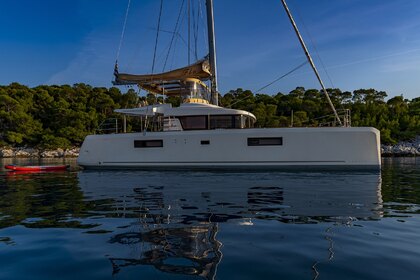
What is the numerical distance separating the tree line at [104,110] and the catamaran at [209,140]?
2709 cm

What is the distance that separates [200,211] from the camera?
17.8ft

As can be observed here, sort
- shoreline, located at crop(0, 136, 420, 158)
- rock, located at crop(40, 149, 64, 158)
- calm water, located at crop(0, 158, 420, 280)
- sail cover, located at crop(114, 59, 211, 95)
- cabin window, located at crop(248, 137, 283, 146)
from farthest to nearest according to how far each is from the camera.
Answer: rock, located at crop(40, 149, 64, 158) < shoreline, located at crop(0, 136, 420, 158) < sail cover, located at crop(114, 59, 211, 95) < cabin window, located at crop(248, 137, 283, 146) < calm water, located at crop(0, 158, 420, 280)

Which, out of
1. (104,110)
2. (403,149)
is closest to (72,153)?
(104,110)

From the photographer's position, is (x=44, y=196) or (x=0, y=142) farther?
(x=0, y=142)

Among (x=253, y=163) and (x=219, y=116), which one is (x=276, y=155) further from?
(x=219, y=116)

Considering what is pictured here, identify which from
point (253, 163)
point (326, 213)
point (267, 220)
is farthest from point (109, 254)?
point (253, 163)

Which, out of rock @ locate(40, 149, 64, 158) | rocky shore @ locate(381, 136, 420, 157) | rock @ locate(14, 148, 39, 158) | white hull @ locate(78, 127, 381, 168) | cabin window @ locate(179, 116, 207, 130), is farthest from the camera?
rock @ locate(14, 148, 39, 158)

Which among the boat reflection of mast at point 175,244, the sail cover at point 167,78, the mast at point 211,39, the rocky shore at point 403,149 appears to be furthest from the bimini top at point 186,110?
the rocky shore at point 403,149

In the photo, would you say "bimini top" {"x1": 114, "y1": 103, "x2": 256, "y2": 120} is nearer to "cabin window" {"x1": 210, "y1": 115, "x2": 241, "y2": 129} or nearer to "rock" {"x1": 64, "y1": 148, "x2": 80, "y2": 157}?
"cabin window" {"x1": 210, "y1": 115, "x2": 241, "y2": 129}

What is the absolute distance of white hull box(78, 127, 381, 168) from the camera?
13.2m

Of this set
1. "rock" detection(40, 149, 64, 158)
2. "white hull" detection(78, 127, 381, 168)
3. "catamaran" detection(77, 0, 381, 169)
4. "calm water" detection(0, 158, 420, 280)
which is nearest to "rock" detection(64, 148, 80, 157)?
"rock" detection(40, 149, 64, 158)

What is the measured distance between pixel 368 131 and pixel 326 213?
9.21 m

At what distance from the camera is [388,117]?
54.0 metres

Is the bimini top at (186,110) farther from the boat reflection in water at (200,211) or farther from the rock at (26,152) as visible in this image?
the rock at (26,152)
